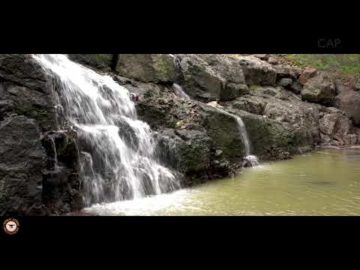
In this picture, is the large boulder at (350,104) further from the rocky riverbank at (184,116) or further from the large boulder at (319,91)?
the large boulder at (319,91)

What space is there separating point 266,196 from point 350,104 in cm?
1422

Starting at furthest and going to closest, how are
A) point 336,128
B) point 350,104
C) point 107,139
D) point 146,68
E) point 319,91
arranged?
point 350,104 → point 319,91 → point 336,128 → point 146,68 → point 107,139

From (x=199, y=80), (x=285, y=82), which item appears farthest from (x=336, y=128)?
(x=199, y=80)

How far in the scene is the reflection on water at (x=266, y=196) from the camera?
8.67m

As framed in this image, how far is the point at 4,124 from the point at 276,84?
16904 millimetres

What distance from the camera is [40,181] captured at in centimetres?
724

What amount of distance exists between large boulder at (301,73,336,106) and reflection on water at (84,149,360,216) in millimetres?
8562

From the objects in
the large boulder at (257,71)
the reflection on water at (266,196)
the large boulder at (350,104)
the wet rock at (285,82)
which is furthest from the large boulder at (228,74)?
the large boulder at (350,104)

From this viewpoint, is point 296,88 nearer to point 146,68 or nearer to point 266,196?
point 146,68

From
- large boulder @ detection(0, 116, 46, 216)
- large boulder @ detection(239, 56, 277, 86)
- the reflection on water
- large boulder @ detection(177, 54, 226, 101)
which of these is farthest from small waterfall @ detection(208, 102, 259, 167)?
large boulder @ detection(0, 116, 46, 216)

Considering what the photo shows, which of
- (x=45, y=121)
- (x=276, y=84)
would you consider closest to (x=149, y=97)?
(x=45, y=121)

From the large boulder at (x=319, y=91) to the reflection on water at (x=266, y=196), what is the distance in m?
8.56

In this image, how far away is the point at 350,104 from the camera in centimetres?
2212
